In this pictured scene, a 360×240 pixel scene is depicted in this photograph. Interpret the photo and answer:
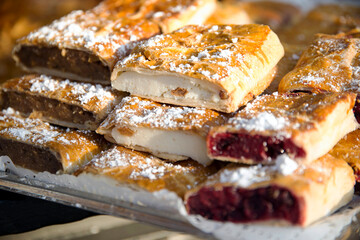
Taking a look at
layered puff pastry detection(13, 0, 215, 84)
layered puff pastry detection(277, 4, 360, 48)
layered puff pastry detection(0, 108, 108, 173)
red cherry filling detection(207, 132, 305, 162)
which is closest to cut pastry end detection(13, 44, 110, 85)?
layered puff pastry detection(13, 0, 215, 84)

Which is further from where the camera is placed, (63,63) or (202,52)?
(63,63)

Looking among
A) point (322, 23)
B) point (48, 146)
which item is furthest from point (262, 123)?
point (322, 23)

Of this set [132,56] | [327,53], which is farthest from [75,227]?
[327,53]

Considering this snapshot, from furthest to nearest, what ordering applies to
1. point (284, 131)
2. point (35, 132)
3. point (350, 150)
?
1. point (35, 132)
2. point (350, 150)
3. point (284, 131)

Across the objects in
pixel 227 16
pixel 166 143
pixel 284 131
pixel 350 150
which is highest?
pixel 284 131

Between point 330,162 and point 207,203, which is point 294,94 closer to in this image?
point 330,162

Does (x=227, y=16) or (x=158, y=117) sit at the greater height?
(x=158, y=117)

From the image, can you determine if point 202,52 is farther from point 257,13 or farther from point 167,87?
point 257,13

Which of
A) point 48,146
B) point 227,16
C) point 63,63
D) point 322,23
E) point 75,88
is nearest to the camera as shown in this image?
point 48,146
